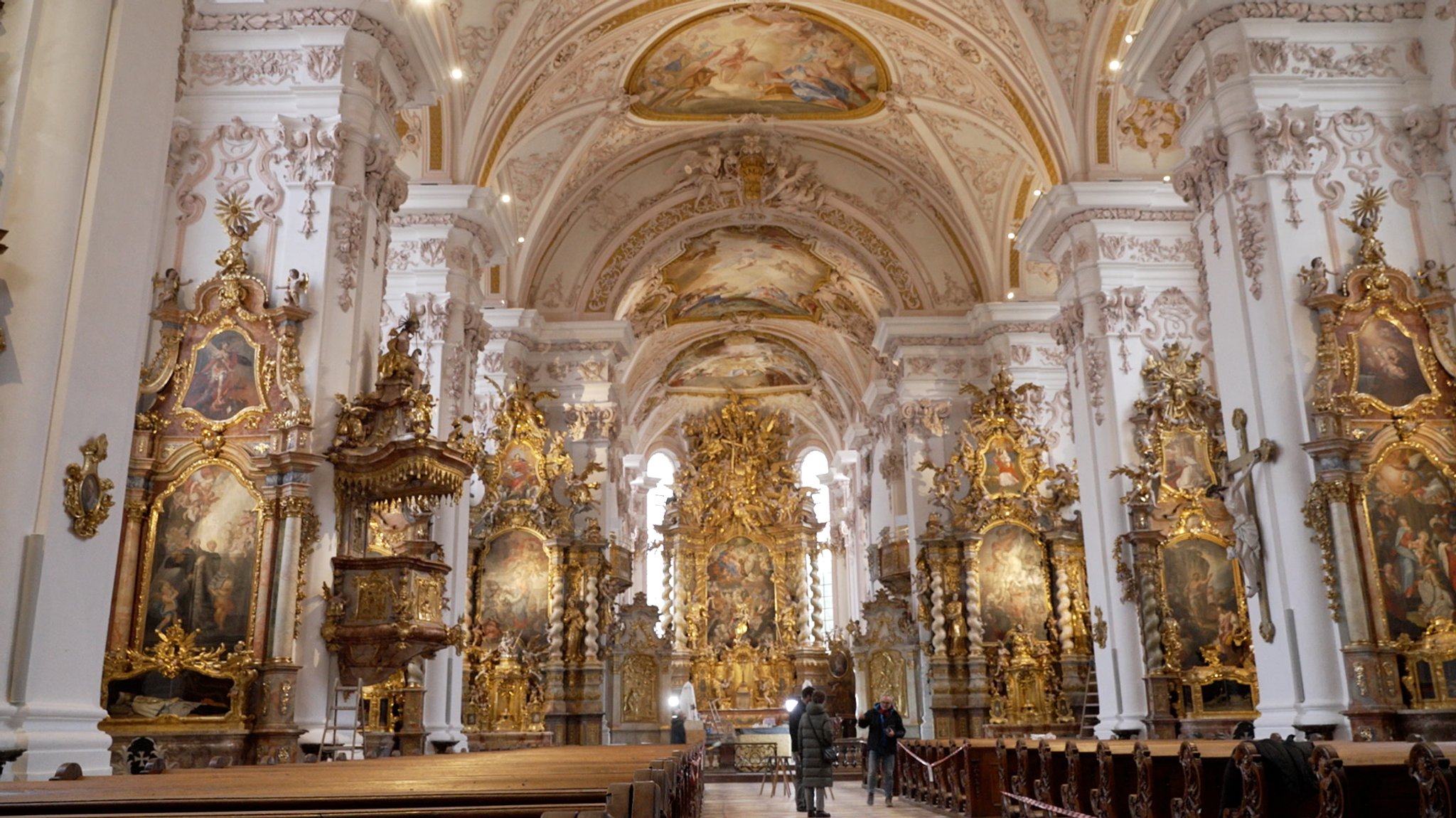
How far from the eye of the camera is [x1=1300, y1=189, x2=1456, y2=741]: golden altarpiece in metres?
8.96

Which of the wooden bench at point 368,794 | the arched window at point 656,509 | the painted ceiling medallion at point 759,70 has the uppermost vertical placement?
the painted ceiling medallion at point 759,70

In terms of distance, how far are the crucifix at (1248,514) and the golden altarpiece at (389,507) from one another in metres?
6.86

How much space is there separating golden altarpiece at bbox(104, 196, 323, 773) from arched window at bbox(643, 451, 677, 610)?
1085 inches

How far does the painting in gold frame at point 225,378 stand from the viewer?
9.84m

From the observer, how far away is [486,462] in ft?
62.1

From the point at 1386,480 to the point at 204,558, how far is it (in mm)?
9446

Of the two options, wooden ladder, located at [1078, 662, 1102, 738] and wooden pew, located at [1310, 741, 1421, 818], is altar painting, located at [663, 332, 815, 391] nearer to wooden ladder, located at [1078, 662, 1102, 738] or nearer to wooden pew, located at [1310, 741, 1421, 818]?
wooden ladder, located at [1078, 662, 1102, 738]

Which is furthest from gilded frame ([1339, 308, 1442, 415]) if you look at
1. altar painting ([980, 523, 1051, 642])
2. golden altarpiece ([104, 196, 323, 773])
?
altar painting ([980, 523, 1051, 642])

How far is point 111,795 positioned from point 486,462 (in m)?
15.6

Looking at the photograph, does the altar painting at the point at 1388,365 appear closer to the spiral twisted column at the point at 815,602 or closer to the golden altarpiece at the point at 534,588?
the golden altarpiece at the point at 534,588

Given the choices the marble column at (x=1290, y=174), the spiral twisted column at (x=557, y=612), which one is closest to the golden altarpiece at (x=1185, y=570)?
the marble column at (x=1290, y=174)

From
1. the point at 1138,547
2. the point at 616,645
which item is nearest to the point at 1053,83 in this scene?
the point at 1138,547

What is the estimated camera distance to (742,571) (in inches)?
1292

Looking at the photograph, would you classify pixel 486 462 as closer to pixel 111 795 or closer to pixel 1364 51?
pixel 1364 51
